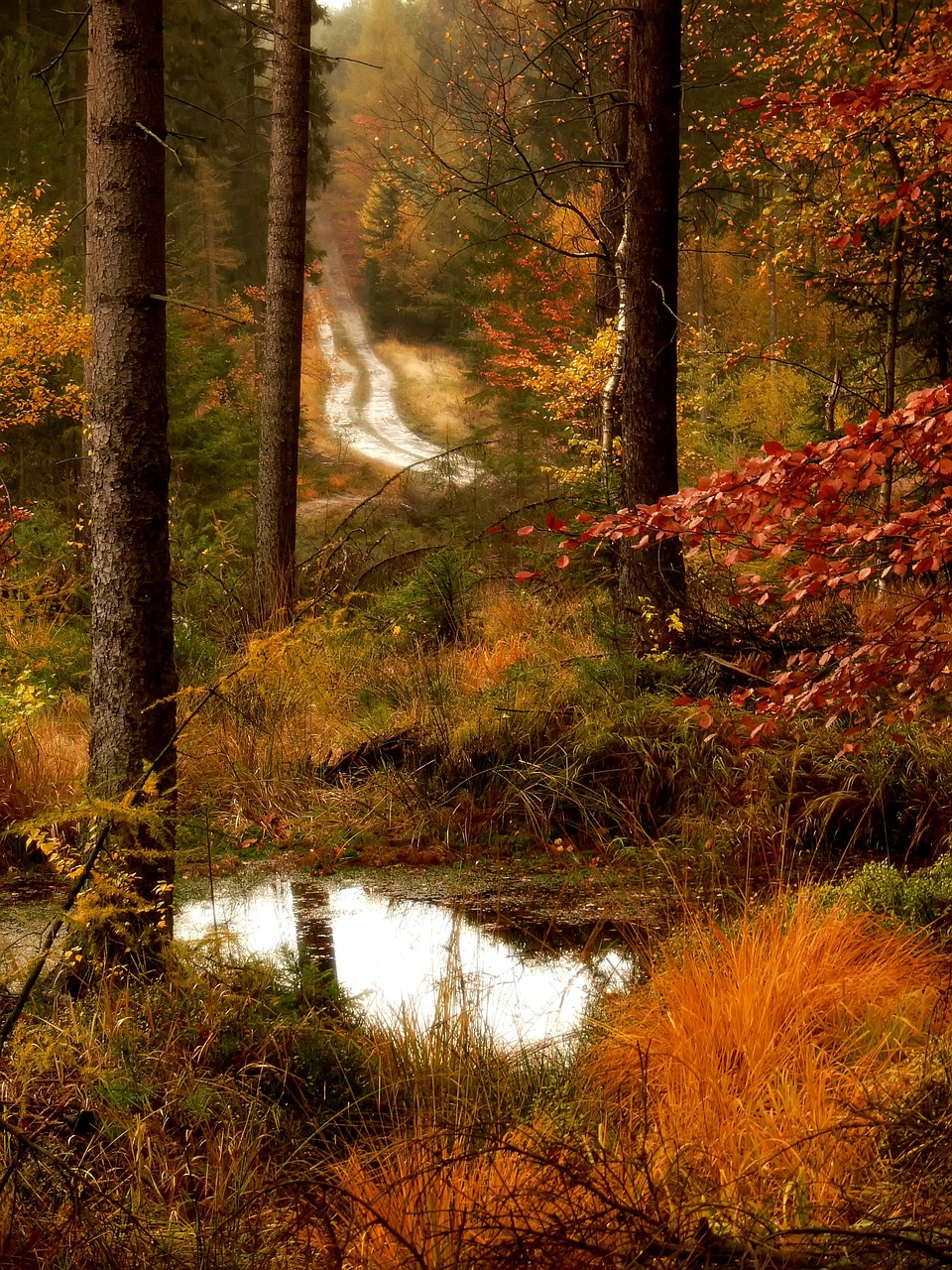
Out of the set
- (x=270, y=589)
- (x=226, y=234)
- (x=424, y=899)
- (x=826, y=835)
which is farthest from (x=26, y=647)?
(x=226, y=234)

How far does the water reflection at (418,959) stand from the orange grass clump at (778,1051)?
13.3 inches

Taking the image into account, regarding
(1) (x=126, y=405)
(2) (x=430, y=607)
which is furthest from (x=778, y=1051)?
(2) (x=430, y=607)

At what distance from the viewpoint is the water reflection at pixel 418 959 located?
3584 mm

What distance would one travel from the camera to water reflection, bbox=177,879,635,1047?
11.8ft

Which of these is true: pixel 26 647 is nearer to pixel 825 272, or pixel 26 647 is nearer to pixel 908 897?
pixel 908 897

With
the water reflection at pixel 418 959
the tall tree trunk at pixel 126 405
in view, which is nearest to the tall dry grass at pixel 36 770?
the water reflection at pixel 418 959

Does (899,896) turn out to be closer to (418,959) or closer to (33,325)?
(418,959)

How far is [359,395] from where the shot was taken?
2953 centimetres

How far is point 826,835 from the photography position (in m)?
5.41

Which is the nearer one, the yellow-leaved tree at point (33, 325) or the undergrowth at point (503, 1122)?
the undergrowth at point (503, 1122)

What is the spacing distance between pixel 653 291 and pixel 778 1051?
527 centimetres

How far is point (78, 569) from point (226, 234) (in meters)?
18.9

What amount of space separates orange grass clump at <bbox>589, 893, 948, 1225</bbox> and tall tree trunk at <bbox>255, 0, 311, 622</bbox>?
5.99 metres

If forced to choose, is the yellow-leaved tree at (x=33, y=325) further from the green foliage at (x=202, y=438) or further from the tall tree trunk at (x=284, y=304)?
the tall tree trunk at (x=284, y=304)
